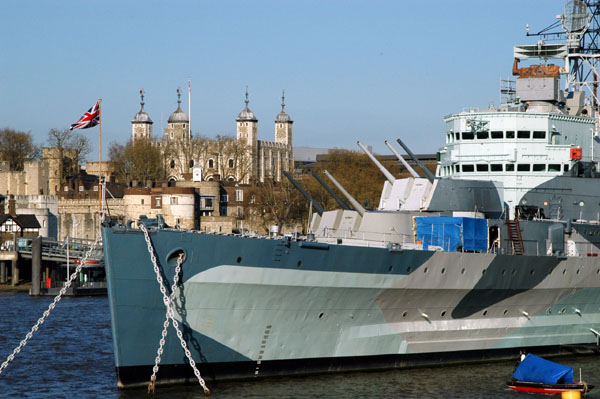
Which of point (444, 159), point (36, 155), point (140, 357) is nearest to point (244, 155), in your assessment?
point (36, 155)

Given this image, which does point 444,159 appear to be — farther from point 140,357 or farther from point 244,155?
point 244,155

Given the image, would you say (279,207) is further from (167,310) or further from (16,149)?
(167,310)

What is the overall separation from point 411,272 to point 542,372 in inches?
175

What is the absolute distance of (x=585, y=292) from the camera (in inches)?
1312

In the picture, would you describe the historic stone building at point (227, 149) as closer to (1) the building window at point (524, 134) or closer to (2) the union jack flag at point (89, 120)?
(2) the union jack flag at point (89, 120)

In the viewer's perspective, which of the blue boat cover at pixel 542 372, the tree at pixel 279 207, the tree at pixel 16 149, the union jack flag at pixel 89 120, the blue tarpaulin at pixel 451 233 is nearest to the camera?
the blue boat cover at pixel 542 372

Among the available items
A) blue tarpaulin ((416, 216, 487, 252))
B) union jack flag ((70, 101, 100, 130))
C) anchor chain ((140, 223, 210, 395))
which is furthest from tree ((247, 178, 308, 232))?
anchor chain ((140, 223, 210, 395))

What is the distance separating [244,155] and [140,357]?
4974 inches

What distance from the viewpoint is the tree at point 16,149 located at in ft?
410

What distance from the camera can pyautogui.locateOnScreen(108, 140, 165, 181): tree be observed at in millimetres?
128125

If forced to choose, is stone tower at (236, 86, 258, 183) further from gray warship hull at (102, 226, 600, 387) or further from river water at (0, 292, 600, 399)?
gray warship hull at (102, 226, 600, 387)

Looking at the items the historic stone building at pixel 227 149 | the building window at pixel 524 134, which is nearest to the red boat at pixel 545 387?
the building window at pixel 524 134

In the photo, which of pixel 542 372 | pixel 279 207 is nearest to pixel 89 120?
pixel 542 372

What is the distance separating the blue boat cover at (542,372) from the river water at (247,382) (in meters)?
0.56
